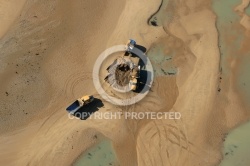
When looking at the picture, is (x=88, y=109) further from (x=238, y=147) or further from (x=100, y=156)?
(x=238, y=147)

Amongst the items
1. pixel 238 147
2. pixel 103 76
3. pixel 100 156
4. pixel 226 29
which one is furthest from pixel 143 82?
pixel 226 29

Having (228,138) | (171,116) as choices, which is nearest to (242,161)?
(228,138)

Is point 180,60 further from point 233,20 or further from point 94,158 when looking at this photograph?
point 94,158

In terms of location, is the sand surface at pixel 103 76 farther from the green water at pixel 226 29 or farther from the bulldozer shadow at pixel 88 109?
the green water at pixel 226 29

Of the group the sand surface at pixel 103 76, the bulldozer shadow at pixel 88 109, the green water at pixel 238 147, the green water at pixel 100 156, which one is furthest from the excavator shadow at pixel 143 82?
the green water at pixel 238 147

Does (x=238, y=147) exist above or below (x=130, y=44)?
below

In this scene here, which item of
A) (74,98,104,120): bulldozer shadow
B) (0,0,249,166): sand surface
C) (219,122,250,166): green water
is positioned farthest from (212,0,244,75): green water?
(74,98,104,120): bulldozer shadow

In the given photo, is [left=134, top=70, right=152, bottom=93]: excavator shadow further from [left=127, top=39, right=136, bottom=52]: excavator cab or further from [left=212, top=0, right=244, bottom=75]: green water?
[left=212, top=0, right=244, bottom=75]: green water
